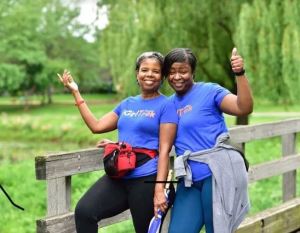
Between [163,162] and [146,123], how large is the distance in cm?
20

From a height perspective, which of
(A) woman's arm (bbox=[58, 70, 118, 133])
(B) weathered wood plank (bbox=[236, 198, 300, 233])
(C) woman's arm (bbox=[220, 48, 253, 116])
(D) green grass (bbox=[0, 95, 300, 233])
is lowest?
(D) green grass (bbox=[0, 95, 300, 233])

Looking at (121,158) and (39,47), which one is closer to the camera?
(121,158)

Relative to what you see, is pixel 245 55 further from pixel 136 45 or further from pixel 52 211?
pixel 52 211

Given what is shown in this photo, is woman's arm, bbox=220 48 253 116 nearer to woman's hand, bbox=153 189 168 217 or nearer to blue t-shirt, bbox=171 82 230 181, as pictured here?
blue t-shirt, bbox=171 82 230 181

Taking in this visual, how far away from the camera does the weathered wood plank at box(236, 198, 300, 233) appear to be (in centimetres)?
434

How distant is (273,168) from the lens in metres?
4.86

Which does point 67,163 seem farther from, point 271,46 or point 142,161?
point 271,46

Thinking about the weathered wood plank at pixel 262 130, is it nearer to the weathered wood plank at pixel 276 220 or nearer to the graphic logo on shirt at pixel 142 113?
the weathered wood plank at pixel 276 220

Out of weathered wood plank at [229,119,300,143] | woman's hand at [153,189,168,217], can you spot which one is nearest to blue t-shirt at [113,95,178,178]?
woman's hand at [153,189,168,217]

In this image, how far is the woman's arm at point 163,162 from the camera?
2816mm

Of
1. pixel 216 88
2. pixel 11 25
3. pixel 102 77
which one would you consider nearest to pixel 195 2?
pixel 216 88

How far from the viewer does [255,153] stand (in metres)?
12.1

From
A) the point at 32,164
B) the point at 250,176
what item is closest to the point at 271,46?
the point at 32,164

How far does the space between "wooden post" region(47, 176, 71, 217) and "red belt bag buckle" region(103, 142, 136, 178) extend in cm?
37
